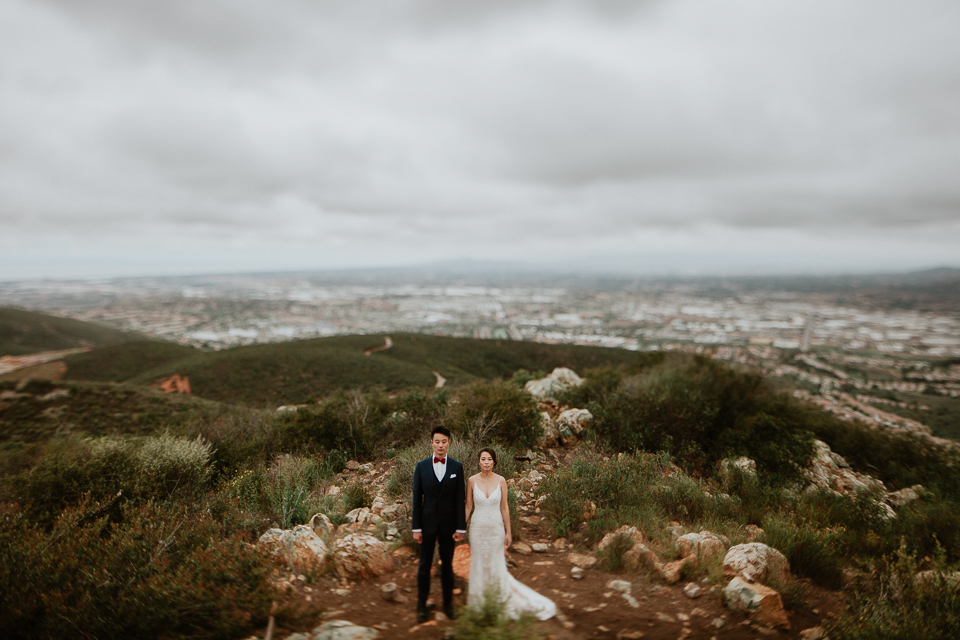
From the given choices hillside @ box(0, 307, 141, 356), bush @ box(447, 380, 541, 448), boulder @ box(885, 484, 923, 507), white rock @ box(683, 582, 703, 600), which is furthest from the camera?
hillside @ box(0, 307, 141, 356)

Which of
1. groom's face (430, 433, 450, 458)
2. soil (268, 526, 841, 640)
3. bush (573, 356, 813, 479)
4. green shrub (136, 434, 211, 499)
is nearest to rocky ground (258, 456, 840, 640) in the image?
soil (268, 526, 841, 640)

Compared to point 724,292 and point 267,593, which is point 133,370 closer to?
point 267,593

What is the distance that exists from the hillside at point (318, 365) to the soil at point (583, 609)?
2194 centimetres

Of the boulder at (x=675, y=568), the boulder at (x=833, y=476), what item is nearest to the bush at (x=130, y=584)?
the boulder at (x=675, y=568)

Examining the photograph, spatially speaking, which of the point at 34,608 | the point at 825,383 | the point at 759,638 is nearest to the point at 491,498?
the point at 759,638

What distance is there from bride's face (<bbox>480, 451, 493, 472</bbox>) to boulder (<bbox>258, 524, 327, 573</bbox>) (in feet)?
7.78

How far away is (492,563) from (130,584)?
11.5 feet

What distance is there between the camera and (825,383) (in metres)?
37.9

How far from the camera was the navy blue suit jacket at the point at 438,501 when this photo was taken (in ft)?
14.0

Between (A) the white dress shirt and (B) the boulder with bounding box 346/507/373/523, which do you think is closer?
(A) the white dress shirt

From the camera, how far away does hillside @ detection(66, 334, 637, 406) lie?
31344 millimetres

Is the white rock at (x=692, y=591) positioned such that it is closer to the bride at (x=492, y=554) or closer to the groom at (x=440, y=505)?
the bride at (x=492, y=554)

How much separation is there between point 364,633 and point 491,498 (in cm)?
165

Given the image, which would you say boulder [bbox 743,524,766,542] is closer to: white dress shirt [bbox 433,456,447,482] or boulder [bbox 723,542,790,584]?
boulder [bbox 723,542,790,584]
